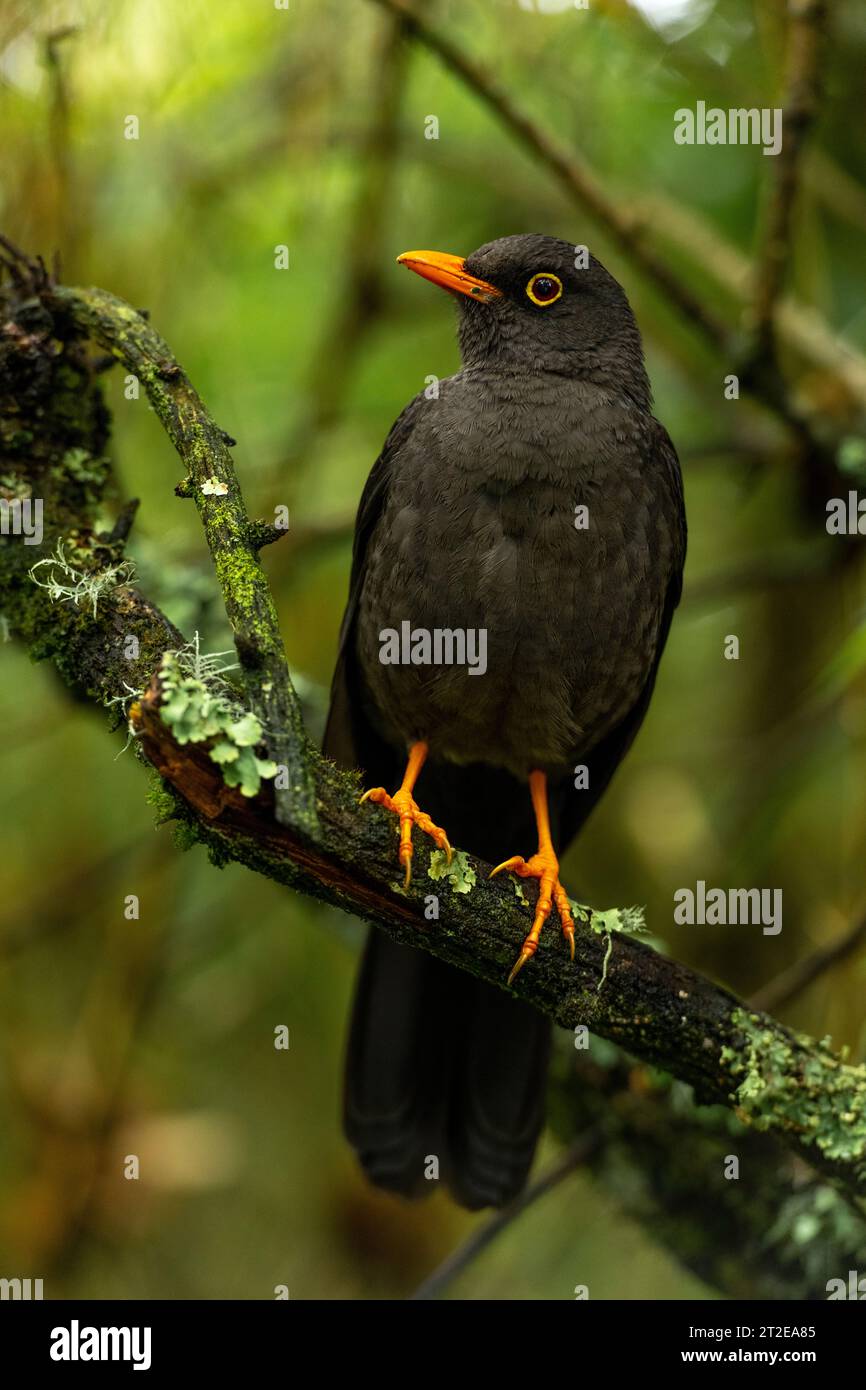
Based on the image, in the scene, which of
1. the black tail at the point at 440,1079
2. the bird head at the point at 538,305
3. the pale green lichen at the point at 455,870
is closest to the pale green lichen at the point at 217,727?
the pale green lichen at the point at 455,870

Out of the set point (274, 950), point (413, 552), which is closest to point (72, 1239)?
point (274, 950)

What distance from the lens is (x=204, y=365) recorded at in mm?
6352

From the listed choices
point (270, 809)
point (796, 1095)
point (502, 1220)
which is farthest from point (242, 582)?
point (502, 1220)

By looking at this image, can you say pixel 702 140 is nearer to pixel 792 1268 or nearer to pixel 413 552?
pixel 413 552

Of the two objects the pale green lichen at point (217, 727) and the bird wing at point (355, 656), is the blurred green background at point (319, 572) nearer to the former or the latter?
the bird wing at point (355, 656)

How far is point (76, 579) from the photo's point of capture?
4.08 m

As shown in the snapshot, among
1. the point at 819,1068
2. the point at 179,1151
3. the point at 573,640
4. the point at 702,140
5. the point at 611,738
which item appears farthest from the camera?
the point at 702,140

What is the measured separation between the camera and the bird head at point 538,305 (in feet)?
16.4

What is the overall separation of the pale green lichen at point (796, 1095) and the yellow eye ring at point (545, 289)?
270 cm

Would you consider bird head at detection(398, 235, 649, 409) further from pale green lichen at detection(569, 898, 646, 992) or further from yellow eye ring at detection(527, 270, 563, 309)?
pale green lichen at detection(569, 898, 646, 992)

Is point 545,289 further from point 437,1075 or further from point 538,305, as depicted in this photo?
point 437,1075

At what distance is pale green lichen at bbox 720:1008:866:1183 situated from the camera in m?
4.03

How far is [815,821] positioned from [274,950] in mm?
2874

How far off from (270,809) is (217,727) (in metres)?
0.26
